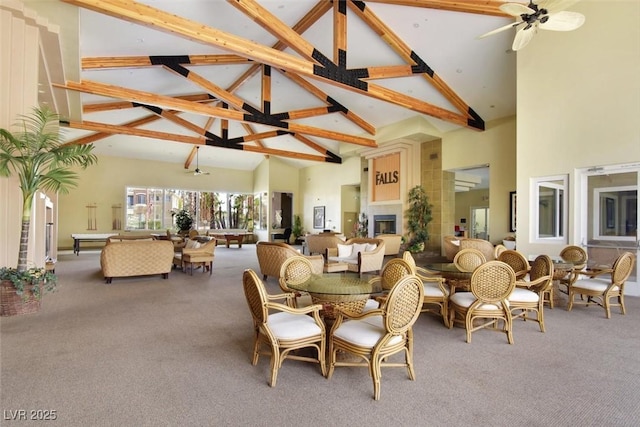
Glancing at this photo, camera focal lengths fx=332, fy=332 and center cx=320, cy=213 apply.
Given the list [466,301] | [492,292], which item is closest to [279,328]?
[466,301]

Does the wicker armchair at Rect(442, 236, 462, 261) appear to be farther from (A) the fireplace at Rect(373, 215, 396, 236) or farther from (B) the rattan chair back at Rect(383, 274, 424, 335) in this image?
(B) the rattan chair back at Rect(383, 274, 424, 335)

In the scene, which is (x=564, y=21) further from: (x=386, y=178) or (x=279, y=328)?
(x=386, y=178)

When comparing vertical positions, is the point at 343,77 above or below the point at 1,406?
above

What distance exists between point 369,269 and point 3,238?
5.87 meters

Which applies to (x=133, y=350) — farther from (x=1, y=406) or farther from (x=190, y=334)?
(x=1, y=406)

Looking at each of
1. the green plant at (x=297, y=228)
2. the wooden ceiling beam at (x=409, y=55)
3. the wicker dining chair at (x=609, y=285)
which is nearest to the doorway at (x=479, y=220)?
the wooden ceiling beam at (x=409, y=55)

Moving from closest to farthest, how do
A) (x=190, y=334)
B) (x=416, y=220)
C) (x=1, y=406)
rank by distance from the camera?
(x=1, y=406)
(x=190, y=334)
(x=416, y=220)

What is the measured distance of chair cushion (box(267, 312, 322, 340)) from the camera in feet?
8.29

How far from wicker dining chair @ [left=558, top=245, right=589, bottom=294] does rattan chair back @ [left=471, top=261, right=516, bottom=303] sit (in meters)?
1.99

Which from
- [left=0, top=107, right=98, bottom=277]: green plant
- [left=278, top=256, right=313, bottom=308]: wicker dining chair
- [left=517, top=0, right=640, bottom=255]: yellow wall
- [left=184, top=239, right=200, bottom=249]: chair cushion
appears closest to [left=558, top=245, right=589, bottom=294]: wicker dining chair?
[left=517, top=0, right=640, bottom=255]: yellow wall

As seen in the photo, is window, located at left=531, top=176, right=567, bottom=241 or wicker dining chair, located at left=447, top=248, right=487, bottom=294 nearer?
wicker dining chair, located at left=447, top=248, right=487, bottom=294

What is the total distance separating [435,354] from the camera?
3.11 m

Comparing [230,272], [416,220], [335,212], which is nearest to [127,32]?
[230,272]

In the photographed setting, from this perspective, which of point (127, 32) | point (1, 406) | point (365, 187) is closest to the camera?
point (1, 406)
